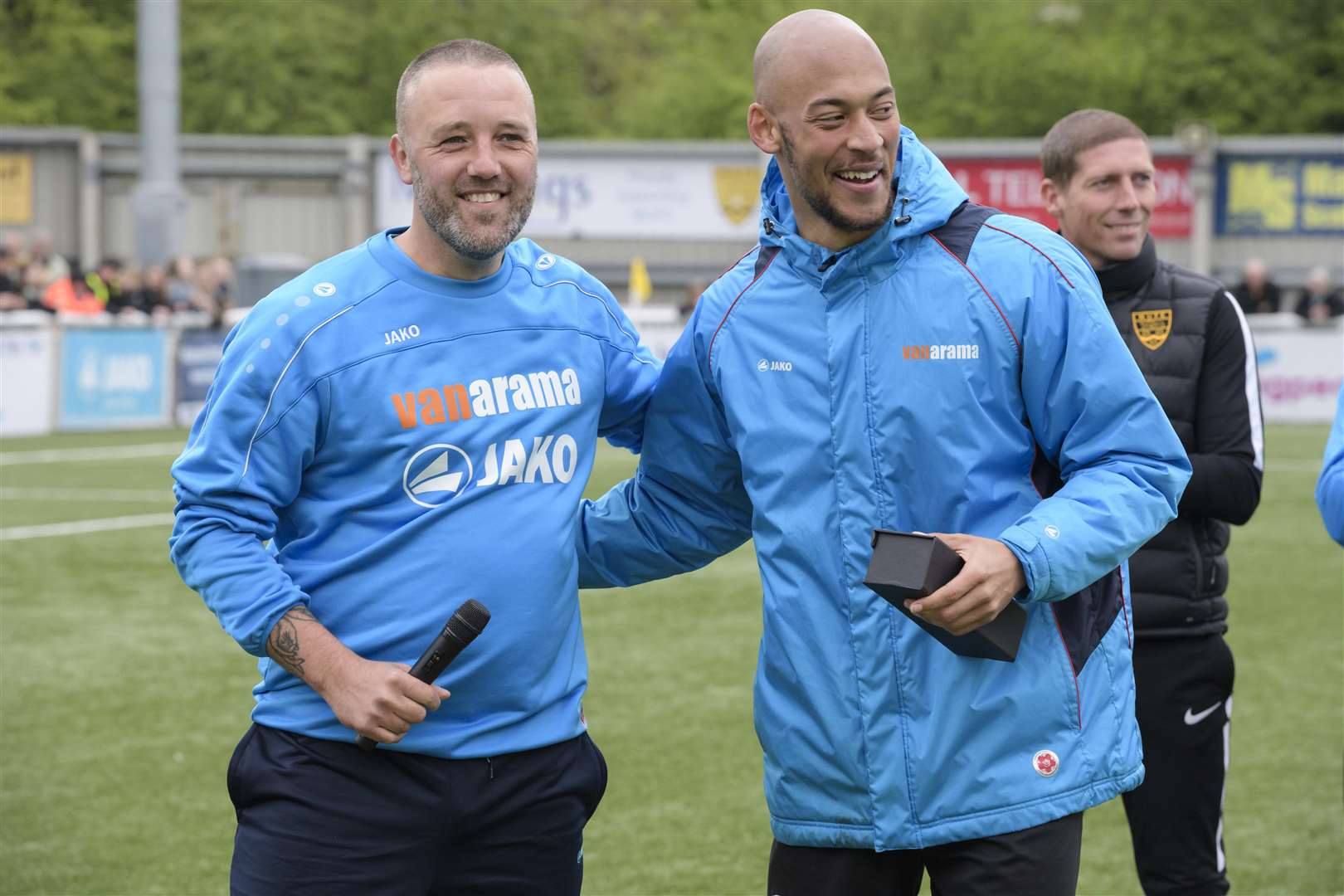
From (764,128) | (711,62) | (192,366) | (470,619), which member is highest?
(711,62)

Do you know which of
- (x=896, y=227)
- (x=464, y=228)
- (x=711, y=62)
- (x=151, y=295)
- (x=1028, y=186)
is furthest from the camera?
(x=711, y=62)

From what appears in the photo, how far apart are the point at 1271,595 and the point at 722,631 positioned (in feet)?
11.8

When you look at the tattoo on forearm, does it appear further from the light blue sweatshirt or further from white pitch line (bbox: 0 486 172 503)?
white pitch line (bbox: 0 486 172 503)

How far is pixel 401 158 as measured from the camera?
3432mm

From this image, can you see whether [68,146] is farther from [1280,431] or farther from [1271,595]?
[1271,595]

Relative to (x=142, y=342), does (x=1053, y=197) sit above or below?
above

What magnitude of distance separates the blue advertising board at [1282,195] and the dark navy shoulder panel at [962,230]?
114 ft

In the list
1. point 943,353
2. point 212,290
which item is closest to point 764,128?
point 943,353

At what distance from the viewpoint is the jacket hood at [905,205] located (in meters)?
3.10

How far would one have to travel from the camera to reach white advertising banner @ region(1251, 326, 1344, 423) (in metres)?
22.8

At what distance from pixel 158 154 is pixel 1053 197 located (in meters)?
24.2

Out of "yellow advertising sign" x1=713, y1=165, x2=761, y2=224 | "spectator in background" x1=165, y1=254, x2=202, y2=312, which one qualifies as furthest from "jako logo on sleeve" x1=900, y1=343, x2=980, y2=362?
Answer: "yellow advertising sign" x1=713, y1=165, x2=761, y2=224

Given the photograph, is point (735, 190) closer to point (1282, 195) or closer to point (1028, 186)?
point (1028, 186)

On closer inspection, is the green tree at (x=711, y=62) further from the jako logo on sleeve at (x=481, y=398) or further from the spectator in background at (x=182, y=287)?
the jako logo on sleeve at (x=481, y=398)
